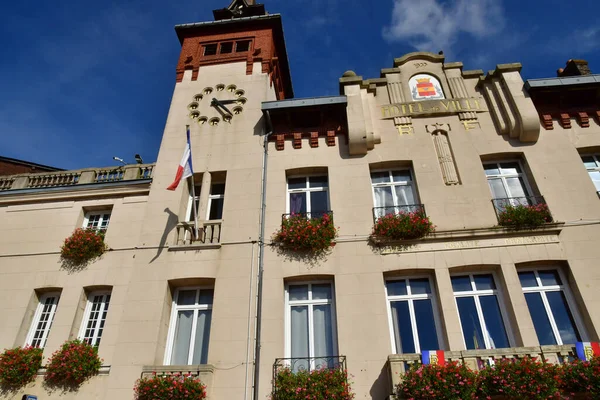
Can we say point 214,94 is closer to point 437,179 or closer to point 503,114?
point 437,179

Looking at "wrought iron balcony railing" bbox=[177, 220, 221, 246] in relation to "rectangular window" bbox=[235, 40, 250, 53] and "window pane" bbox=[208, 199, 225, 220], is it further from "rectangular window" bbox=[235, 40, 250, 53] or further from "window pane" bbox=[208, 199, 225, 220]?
"rectangular window" bbox=[235, 40, 250, 53]

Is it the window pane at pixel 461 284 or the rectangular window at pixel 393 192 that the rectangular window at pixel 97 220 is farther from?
the window pane at pixel 461 284

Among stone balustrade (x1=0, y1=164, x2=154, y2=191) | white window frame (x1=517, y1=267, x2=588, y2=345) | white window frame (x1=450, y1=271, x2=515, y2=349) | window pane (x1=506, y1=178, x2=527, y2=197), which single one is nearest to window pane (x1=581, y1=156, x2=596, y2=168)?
window pane (x1=506, y1=178, x2=527, y2=197)

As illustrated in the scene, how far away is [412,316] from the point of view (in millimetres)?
10242

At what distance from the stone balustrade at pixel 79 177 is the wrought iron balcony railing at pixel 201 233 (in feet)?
9.54

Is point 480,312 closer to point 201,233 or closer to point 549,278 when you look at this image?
point 549,278

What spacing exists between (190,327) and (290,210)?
14.0 feet

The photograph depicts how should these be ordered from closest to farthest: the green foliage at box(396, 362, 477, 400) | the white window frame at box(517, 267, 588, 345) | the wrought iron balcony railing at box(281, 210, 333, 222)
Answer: the green foliage at box(396, 362, 477, 400) < the white window frame at box(517, 267, 588, 345) < the wrought iron balcony railing at box(281, 210, 333, 222)

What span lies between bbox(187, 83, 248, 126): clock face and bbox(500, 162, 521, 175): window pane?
8.65m

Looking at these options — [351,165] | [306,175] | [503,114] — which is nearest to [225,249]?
[306,175]

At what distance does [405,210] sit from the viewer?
11.8 m

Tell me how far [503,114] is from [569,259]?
16.5 ft

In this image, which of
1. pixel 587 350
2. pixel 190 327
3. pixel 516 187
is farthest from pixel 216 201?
pixel 587 350

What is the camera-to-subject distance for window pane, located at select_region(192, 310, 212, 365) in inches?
407
